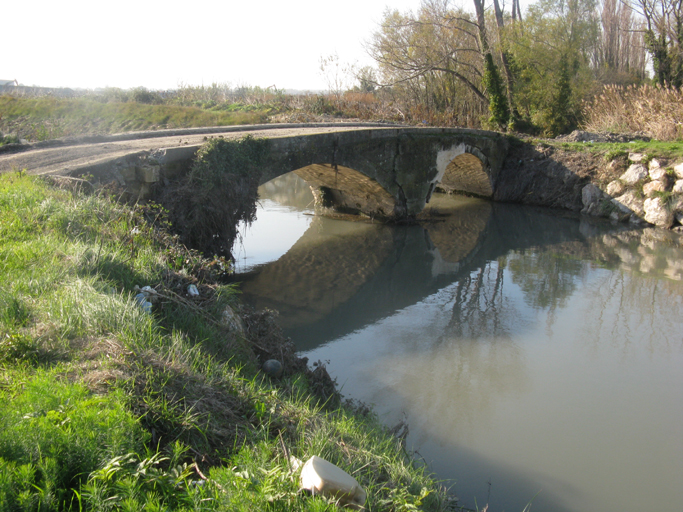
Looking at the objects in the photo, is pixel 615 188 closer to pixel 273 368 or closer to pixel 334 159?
pixel 334 159

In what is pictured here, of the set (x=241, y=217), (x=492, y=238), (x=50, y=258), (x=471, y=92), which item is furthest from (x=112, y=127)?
(x=471, y=92)

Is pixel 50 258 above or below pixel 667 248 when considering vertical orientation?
above

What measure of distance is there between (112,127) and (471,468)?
14965 mm

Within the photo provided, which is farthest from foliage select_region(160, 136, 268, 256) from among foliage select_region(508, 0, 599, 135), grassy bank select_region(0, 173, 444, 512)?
foliage select_region(508, 0, 599, 135)

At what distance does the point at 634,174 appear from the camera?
12.0 meters

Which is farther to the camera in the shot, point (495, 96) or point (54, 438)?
point (495, 96)

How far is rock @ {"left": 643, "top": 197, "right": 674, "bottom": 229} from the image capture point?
11.4m

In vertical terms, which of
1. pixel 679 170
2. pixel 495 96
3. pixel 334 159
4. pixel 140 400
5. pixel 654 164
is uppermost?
pixel 495 96

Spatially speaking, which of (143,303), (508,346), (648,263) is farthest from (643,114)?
(143,303)

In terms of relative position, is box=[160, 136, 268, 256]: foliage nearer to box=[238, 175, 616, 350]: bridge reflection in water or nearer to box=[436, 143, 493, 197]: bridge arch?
box=[238, 175, 616, 350]: bridge reflection in water

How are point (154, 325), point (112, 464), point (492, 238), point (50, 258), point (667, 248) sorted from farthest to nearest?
1. point (492, 238)
2. point (667, 248)
3. point (50, 258)
4. point (154, 325)
5. point (112, 464)

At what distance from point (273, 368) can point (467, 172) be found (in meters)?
12.4

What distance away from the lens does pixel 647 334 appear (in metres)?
6.04

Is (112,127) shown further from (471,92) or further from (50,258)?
(471,92)
